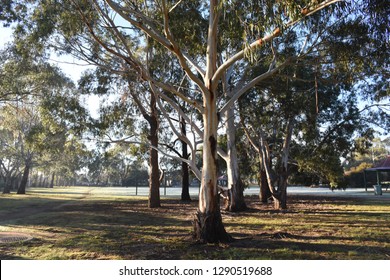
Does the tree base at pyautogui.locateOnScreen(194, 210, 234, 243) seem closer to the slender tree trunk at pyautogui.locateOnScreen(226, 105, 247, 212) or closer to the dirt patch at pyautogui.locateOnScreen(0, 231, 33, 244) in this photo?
the dirt patch at pyautogui.locateOnScreen(0, 231, 33, 244)

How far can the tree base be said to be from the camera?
7973 millimetres

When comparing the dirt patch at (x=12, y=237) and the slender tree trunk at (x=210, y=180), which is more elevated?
the slender tree trunk at (x=210, y=180)

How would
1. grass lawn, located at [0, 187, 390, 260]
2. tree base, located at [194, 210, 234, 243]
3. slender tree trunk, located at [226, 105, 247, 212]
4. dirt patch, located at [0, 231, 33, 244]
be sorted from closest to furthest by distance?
grass lawn, located at [0, 187, 390, 260]
tree base, located at [194, 210, 234, 243]
dirt patch, located at [0, 231, 33, 244]
slender tree trunk, located at [226, 105, 247, 212]

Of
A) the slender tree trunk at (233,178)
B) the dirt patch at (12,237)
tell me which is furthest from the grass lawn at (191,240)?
the slender tree trunk at (233,178)

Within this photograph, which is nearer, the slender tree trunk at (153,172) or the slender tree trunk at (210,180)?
the slender tree trunk at (210,180)

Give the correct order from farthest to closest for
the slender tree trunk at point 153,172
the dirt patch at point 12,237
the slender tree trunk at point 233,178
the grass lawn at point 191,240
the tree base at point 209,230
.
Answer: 1. the slender tree trunk at point 153,172
2. the slender tree trunk at point 233,178
3. the dirt patch at point 12,237
4. the tree base at point 209,230
5. the grass lawn at point 191,240

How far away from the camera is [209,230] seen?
7996mm

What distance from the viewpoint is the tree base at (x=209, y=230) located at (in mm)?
7973

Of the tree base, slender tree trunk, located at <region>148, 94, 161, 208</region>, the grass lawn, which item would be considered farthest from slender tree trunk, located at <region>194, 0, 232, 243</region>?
slender tree trunk, located at <region>148, 94, 161, 208</region>

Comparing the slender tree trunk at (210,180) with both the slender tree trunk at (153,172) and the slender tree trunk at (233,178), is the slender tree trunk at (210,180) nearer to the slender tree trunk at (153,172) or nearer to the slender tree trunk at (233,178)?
the slender tree trunk at (233,178)

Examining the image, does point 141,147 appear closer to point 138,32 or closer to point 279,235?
point 138,32

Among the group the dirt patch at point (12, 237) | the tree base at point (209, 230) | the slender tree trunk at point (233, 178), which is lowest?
the dirt patch at point (12, 237)

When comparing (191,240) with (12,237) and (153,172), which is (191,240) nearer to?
(12,237)

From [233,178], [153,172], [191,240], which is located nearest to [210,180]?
[191,240]
